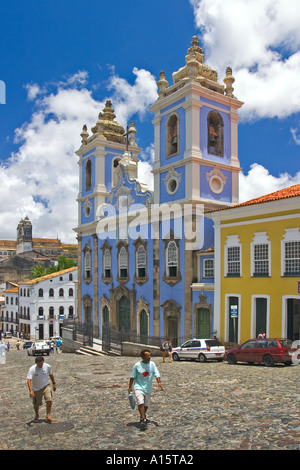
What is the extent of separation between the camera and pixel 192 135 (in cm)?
2627

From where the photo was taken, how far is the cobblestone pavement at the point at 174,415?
7.77 m

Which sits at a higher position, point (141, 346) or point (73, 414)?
point (73, 414)

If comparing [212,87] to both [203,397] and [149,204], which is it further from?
[203,397]

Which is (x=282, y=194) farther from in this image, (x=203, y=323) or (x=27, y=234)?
(x=27, y=234)

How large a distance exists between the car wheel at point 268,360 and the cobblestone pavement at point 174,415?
829 mm

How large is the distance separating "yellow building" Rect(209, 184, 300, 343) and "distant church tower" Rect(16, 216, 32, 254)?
105851 millimetres

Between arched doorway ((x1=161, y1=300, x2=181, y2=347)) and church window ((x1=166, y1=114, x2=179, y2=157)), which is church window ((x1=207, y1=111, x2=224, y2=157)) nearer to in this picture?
church window ((x1=166, y1=114, x2=179, y2=157))

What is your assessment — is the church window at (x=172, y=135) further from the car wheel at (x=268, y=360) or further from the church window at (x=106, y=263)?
the car wheel at (x=268, y=360)

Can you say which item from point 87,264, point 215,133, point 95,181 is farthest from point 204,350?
point 95,181

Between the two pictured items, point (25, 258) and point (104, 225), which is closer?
point (104, 225)

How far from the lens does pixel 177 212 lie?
2683cm

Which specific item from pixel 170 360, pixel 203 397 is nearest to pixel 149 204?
pixel 170 360
